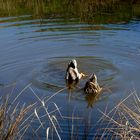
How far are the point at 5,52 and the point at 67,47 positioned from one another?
7.27 ft

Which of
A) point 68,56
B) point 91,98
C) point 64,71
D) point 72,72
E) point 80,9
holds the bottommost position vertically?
point 91,98

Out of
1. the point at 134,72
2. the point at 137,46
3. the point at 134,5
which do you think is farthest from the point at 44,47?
the point at 134,5

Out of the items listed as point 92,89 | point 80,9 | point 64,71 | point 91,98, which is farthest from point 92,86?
point 80,9

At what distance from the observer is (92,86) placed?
11.1 metres

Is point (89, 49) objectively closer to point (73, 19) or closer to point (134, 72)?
point (134, 72)

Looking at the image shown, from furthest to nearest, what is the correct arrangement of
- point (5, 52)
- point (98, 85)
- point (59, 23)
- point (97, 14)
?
point (97, 14) → point (59, 23) → point (5, 52) → point (98, 85)

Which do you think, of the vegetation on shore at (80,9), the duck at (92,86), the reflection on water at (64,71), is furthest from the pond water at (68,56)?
the vegetation on shore at (80,9)

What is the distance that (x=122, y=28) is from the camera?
1812cm

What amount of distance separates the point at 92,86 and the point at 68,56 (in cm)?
381

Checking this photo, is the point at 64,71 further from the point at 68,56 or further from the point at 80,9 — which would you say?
the point at 80,9

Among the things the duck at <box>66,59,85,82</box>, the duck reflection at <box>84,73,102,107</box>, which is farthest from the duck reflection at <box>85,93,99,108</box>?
the duck at <box>66,59,85,82</box>

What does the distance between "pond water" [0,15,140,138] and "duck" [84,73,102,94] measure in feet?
0.57

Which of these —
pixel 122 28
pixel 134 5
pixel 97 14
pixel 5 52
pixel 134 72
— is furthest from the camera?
pixel 134 5

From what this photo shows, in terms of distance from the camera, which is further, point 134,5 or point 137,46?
point 134,5
